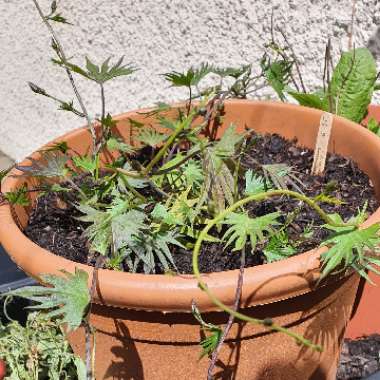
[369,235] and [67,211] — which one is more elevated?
[369,235]

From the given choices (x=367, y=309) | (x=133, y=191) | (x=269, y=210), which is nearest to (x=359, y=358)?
(x=367, y=309)

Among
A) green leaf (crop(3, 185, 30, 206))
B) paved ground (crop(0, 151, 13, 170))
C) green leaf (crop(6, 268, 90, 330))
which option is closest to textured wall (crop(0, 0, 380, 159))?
paved ground (crop(0, 151, 13, 170))

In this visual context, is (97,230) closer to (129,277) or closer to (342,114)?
(129,277)

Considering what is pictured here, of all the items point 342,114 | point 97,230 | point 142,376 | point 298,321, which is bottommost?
point 142,376

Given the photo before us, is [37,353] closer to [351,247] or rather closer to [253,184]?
[253,184]

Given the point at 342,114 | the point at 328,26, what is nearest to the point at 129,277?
the point at 342,114

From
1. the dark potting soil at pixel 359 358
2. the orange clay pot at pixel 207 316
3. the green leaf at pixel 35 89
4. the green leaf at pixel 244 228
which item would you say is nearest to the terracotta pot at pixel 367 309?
the dark potting soil at pixel 359 358

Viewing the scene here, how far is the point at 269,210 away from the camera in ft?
3.44

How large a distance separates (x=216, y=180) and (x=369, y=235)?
0.78 feet

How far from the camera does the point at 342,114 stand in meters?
1.32

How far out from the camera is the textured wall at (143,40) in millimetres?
1441

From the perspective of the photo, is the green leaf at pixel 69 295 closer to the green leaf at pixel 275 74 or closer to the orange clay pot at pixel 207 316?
the orange clay pot at pixel 207 316

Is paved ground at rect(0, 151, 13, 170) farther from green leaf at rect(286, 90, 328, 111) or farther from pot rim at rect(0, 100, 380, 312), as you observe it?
pot rim at rect(0, 100, 380, 312)

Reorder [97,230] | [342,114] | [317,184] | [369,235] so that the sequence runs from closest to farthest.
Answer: [369,235], [97,230], [317,184], [342,114]
